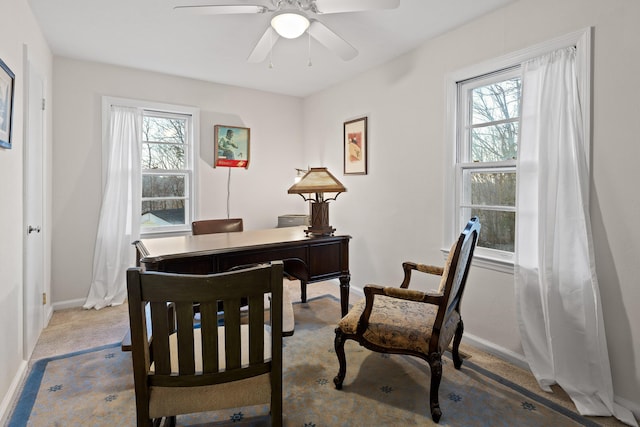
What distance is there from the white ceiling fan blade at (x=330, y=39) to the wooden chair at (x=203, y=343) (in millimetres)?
1721

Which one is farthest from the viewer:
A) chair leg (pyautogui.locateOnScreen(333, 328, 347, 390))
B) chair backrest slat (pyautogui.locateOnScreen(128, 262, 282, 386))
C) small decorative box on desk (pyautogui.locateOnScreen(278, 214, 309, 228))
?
small decorative box on desk (pyautogui.locateOnScreen(278, 214, 309, 228))

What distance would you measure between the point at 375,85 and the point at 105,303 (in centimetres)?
366

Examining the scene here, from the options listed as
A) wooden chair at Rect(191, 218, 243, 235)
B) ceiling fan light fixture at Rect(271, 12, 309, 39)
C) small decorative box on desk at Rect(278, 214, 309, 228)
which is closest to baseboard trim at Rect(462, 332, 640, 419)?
wooden chair at Rect(191, 218, 243, 235)

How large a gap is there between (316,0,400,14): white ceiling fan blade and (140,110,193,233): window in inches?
106

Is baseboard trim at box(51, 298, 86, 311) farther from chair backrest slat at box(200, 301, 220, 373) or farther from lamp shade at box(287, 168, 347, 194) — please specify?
chair backrest slat at box(200, 301, 220, 373)

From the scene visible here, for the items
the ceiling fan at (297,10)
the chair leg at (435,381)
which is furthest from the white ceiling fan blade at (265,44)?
the chair leg at (435,381)

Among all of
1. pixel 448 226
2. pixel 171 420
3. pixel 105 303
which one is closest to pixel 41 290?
pixel 105 303

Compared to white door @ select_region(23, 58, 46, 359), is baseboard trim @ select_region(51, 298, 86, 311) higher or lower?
lower

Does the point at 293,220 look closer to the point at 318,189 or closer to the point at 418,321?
the point at 318,189

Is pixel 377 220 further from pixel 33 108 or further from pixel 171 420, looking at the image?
pixel 33 108

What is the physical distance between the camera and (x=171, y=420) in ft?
5.91

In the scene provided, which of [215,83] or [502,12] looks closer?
[502,12]

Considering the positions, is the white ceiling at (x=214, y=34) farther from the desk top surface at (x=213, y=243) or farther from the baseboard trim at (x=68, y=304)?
the baseboard trim at (x=68, y=304)

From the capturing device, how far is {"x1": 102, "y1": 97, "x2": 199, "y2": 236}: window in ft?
13.1
